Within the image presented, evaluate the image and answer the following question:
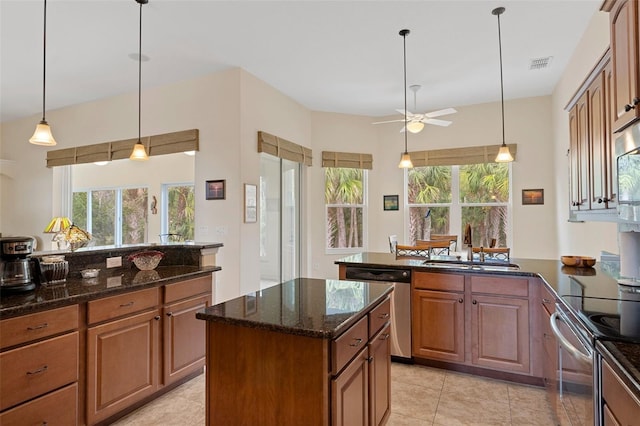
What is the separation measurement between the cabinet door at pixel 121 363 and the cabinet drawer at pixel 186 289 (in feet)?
0.52

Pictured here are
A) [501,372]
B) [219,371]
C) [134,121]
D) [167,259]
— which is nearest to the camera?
[219,371]

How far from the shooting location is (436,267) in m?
2.93

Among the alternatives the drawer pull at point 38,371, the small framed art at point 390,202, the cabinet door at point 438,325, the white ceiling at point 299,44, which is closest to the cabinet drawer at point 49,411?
the drawer pull at point 38,371

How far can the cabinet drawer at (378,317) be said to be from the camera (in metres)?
1.79

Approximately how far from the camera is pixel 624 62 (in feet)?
5.09

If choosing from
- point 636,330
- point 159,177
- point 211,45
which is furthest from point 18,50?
point 636,330

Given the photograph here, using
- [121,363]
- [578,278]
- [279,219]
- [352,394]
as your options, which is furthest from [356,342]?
[279,219]

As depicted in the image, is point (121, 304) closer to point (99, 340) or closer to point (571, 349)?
point (99, 340)

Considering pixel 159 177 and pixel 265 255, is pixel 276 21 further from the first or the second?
pixel 159 177

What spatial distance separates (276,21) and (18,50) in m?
3.04

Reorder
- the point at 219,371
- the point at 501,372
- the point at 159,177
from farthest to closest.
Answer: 1. the point at 159,177
2. the point at 501,372
3. the point at 219,371

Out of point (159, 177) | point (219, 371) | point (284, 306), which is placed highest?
point (159, 177)

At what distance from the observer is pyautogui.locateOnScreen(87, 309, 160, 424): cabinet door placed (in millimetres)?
2016

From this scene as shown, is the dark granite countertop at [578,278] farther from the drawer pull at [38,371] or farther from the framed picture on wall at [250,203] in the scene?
the drawer pull at [38,371]
